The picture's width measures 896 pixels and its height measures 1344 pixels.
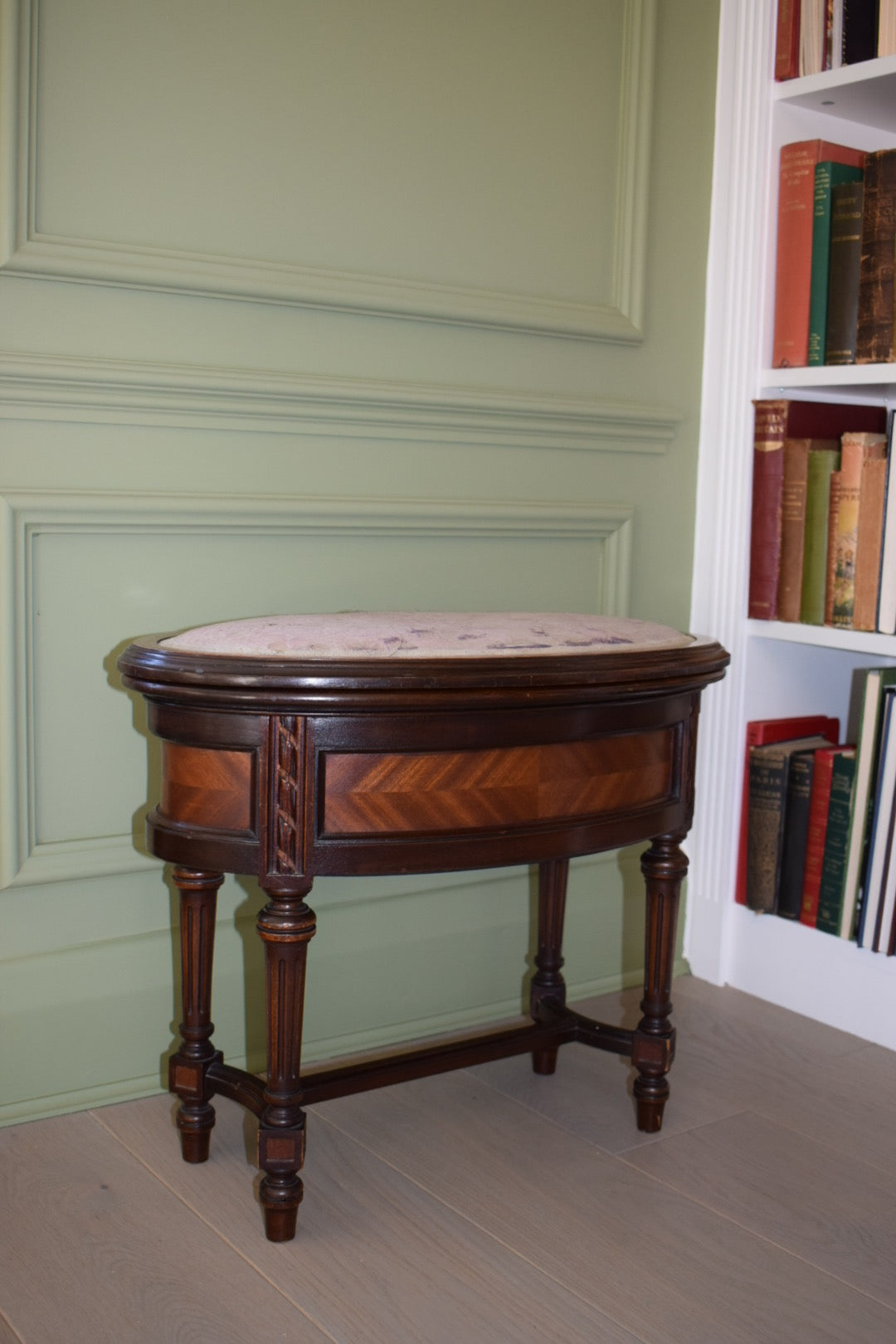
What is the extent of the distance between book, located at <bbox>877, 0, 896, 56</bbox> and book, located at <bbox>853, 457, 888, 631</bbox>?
0.63m

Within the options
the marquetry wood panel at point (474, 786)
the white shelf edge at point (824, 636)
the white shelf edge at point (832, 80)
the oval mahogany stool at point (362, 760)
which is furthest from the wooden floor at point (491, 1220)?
the white shelf edge at point (832, 80)

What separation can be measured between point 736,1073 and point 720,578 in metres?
0.85

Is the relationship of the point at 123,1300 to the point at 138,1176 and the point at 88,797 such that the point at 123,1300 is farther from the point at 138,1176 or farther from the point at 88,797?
the point at 88,797

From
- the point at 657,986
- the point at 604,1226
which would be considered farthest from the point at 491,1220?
the point at 657,986

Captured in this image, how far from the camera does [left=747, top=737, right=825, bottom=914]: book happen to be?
7.33ft

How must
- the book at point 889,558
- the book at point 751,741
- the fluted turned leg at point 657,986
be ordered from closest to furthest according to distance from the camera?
the fluted turned leg at point 657,986, the book at point 889,558, the book at point 751,741

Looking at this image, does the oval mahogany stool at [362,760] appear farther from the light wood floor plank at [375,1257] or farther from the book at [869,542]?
the book at [869,542]

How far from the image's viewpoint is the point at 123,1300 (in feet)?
4.43

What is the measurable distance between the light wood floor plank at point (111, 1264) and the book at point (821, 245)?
64.9 inches

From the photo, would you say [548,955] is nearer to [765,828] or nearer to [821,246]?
[765,828]

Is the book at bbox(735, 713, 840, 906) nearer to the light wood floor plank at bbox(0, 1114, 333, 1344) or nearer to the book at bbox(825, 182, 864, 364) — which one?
the book at bbox(825, 182, 864, 364)

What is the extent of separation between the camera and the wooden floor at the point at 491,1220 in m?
1.33

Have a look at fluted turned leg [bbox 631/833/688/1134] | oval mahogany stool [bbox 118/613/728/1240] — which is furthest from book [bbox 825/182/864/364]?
fluted turned leg [bbox 631/833/688/1134]

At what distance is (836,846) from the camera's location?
215 cm
